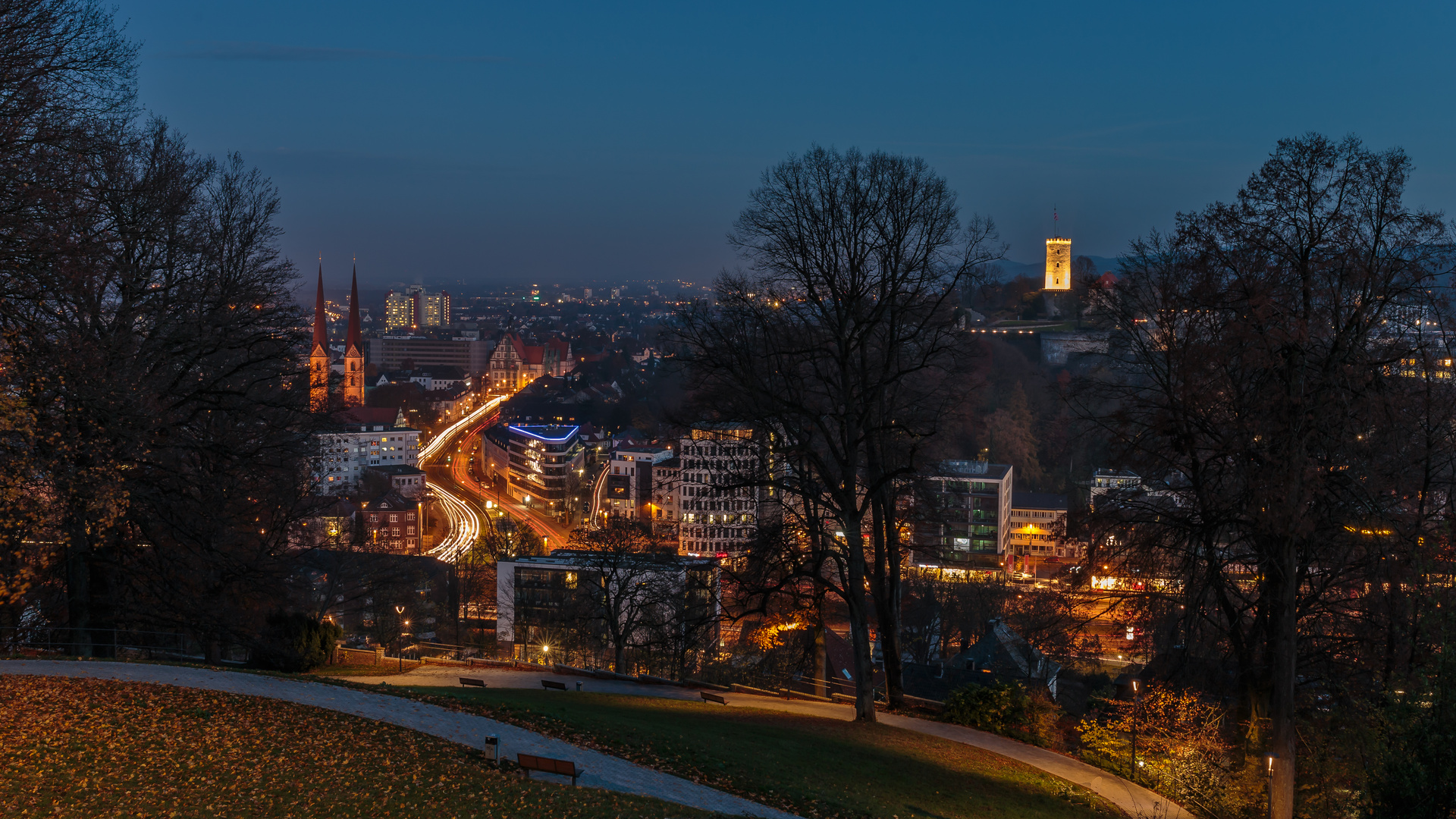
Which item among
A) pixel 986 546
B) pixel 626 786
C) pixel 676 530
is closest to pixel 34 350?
pixel 626 786

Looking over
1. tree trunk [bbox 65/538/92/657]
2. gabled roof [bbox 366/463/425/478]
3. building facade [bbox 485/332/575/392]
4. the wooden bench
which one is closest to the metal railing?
tree trunk [bbox 65/538/92/657]

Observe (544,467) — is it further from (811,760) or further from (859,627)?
(811,760)

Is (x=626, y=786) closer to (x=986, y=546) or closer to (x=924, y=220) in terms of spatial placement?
(x=924, y=220)

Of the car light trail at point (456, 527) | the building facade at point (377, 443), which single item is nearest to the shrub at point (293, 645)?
the car light trail at point (456, 527)

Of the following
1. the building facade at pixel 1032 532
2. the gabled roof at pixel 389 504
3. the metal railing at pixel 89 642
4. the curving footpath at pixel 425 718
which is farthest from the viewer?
the building facade at pixel 1032 532

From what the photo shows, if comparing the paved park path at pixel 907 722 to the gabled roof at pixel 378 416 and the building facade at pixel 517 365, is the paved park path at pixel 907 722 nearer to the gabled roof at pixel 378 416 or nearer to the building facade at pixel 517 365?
the gabled roof at pixel 378 416
